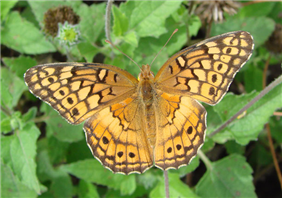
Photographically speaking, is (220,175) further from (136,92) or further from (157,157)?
(136,92)

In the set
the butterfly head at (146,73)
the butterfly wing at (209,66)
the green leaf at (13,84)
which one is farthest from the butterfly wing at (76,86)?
the green leaf at (13,84)

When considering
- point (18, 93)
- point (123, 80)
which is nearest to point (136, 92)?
point (123, 80)

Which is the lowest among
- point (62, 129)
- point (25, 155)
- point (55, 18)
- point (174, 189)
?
point (174, 189)

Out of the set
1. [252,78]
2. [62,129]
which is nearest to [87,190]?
[62,129]

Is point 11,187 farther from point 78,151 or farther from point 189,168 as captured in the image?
point 189,168

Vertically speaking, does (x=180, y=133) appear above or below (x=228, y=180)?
above

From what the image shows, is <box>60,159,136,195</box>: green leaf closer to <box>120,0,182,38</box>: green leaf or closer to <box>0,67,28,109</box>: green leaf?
<box>0,67,28,109</box>: green leaf
